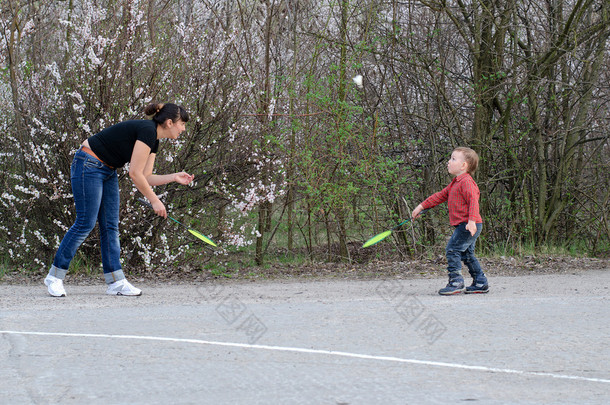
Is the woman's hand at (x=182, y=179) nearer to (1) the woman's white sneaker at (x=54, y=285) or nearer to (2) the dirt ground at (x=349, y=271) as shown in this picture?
(1) the woman's white sneaker at (x=54, y=285)

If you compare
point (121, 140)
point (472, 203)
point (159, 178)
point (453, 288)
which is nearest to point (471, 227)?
point (472, 203)

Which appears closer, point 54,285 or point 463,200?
point 54,285

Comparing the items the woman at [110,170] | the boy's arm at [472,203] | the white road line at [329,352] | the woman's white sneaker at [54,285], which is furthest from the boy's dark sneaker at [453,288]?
the woman's white sneaker at [54,285]

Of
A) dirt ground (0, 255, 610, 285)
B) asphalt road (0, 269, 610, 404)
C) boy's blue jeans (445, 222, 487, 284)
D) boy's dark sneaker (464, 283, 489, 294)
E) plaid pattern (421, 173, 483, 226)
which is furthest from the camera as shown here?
dirt ground (0, 255, 610, 285)

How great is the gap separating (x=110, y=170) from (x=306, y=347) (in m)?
2.95

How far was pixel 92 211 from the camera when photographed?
6660 mm

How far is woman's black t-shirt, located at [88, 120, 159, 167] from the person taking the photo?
6455 millimetres

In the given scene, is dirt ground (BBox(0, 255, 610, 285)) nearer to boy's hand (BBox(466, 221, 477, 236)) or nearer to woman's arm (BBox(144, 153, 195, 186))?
boy's hand (BBox(466, 221, 477, 236))

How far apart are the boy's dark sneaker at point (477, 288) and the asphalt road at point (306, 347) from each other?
6.1 inches

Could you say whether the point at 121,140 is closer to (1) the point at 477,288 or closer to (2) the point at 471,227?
(2) the point at 471,227

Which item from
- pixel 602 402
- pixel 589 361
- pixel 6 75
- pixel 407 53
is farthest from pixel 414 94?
pixel 602 402

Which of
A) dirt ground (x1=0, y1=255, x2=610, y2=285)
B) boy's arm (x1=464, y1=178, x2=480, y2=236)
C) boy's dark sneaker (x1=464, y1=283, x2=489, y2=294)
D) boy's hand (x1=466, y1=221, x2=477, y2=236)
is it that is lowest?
dirt ground (x1=0, y1=255, x2=610, y2=285)

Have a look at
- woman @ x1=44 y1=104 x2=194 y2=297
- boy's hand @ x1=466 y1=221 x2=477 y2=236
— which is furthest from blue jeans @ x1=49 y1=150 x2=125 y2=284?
boy's hand @ x1=466 y1=221 x2=477 y2=236

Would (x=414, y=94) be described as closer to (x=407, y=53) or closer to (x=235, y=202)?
(x=407, y=53)
